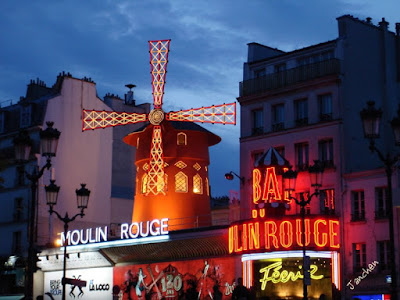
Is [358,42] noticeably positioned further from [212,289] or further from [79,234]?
[79,234]

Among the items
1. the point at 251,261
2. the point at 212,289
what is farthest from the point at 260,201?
the point at 212,289

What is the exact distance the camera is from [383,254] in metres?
19.4

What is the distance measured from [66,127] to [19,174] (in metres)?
2.33

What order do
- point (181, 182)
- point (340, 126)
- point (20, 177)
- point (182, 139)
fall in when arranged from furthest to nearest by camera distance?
point (20, 177) < point (182, 139) < point (181, 182) < point (340, 126)

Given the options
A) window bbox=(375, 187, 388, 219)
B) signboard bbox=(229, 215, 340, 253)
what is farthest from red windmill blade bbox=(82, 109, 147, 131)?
window bbox=(375, 187, 388, 219)

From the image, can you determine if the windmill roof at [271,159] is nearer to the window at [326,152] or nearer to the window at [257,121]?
the window at [326,152]

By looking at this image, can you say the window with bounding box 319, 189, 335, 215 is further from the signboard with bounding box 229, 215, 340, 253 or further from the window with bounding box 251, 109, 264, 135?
the window with bounding box 251, 109, 264, 135

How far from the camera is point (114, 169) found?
31828 mm

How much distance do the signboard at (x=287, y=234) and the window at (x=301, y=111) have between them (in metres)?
2.72

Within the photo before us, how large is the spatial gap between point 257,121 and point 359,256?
4786 millimetres

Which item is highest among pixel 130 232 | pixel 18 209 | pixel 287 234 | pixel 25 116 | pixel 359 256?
pixel 25 116

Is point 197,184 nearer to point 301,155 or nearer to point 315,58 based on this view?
point 301,155

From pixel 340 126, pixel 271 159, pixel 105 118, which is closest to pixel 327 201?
pixel 271 159

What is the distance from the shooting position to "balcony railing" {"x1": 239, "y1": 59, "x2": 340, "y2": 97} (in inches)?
826
